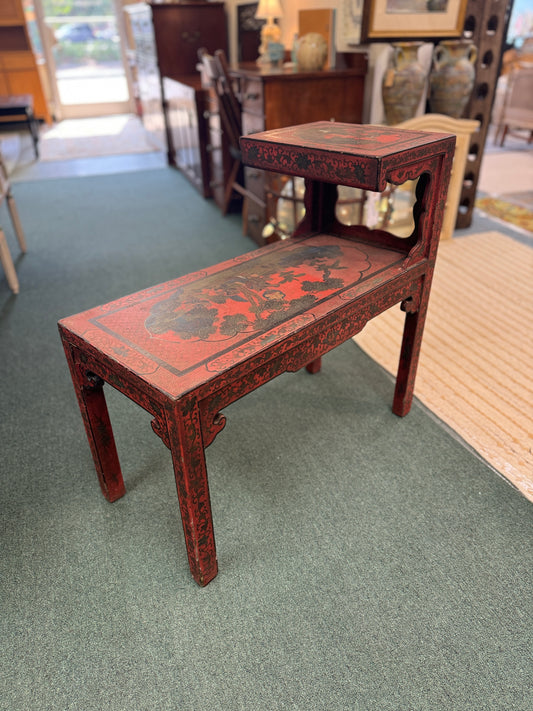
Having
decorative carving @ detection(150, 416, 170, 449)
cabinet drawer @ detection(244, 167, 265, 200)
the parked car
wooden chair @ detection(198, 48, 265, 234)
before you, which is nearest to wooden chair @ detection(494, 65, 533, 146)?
wooden chair @ detection(198, 48, 265, 234)

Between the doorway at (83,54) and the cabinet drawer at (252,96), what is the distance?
20.8ft

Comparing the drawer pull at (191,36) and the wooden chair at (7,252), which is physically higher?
the drawer pull at (191,36)

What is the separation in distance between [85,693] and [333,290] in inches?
43.2

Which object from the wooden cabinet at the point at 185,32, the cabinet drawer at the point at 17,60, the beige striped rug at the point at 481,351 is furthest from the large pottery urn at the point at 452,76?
the cabinet drawer at the point at 17,60

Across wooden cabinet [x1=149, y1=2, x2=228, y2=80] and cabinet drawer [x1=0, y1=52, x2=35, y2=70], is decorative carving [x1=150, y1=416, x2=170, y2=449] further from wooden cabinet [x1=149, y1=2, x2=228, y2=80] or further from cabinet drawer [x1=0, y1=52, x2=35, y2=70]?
cabinet drawer [x1=0, y1=52, x2=35, y2=70]

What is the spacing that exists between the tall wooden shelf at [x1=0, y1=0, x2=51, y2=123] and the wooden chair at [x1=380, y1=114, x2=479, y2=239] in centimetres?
674

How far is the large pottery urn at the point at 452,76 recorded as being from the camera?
298cm

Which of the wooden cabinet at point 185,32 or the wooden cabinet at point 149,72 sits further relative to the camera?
the wooden cabinet at point 149,72

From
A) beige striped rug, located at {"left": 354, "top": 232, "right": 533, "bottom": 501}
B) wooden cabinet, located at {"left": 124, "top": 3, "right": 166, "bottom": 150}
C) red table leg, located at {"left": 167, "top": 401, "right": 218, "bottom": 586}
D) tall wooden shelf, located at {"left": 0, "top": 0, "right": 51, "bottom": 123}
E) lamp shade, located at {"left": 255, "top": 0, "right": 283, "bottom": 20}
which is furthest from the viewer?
tall wooden shelf, located at {"left": 0, "top": 0, "right": 51, "bottom": 123}

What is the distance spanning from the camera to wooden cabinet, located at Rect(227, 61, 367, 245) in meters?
2.87

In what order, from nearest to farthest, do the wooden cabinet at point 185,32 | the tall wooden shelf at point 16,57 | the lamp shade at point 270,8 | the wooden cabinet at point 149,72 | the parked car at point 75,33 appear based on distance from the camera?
the lamp shade at point 270,8, the wooden cabinet at point 185,32, the wooden cabinet at point 149,72, the tall wooden shelf at point 16,57, the parked car at point 75,33

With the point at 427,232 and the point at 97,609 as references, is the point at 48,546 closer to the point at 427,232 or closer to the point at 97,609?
the point at 97,609

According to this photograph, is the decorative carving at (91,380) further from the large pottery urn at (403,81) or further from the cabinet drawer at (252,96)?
the large pottery urn at (403,81)

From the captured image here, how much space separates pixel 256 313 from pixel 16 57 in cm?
821
